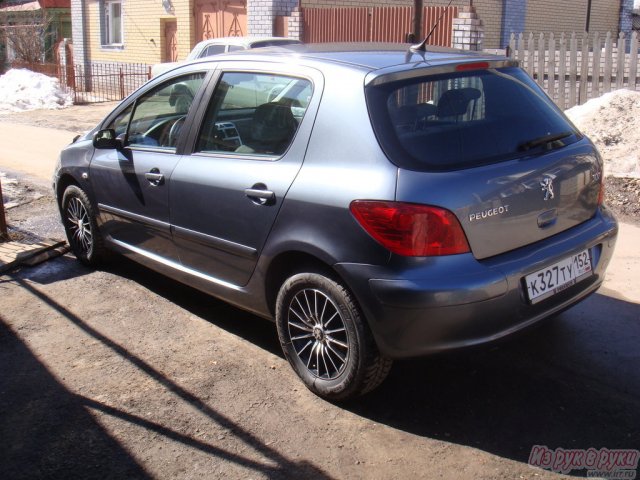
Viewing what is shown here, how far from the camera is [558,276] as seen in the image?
12.1 ft

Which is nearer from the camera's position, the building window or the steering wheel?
the steering wheel

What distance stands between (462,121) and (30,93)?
19.1m

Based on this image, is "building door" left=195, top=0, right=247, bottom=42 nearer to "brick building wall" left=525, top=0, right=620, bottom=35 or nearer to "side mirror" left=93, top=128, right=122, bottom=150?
"brick building wall" left=525, top=0, right=620, bottom=35

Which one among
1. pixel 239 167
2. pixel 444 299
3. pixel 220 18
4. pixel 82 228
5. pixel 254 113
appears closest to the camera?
pixel 444 299

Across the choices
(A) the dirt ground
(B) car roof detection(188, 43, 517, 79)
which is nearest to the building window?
(A) the dirt ground

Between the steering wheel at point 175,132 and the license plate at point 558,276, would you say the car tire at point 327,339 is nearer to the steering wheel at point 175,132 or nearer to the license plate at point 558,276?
the license plate at point 558,276

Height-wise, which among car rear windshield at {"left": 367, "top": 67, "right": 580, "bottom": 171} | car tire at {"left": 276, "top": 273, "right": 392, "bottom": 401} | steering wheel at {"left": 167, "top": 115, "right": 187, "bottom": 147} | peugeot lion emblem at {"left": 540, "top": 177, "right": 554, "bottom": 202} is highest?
car rear windshield at {"left": 367, "top": 67, "right": 580, "bottom": 171}

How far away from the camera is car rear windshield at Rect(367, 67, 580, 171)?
3.46 metres

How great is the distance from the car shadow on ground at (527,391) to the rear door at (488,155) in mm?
605

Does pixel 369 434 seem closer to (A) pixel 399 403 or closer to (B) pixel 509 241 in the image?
(A) pixel 399 403

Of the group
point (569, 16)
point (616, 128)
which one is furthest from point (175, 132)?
point (569, 16)

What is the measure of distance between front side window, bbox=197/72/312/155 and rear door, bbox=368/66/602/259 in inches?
22.9

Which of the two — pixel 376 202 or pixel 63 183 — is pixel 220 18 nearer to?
pixel 63 183

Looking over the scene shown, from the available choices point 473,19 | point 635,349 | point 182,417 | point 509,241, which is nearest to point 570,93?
point 473,19
